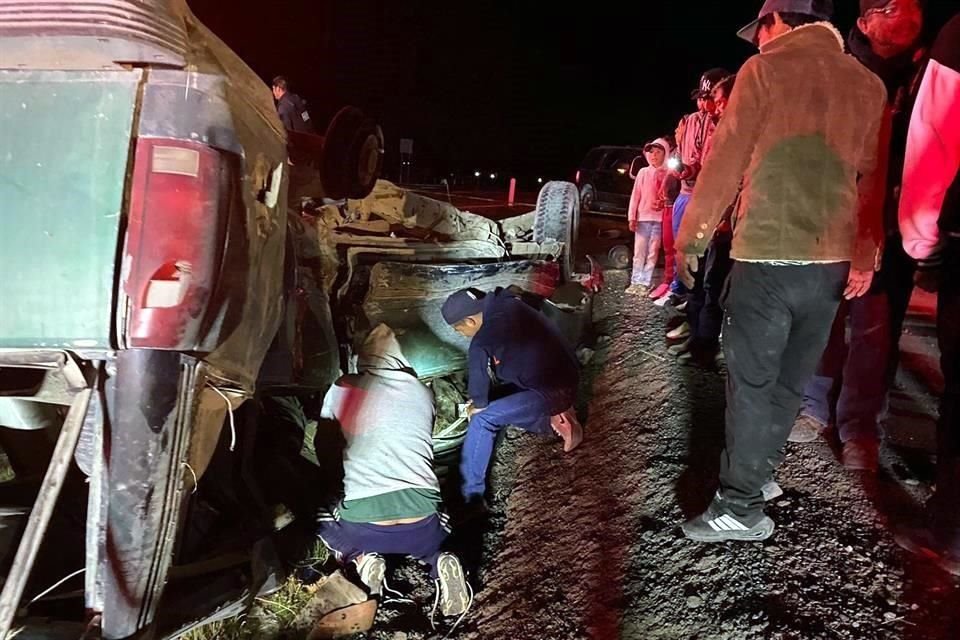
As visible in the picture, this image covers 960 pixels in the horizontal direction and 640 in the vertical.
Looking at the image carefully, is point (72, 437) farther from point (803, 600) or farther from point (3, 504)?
point (803, 600)

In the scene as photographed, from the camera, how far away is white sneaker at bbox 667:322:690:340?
5039 millimetres

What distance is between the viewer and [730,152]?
2273 mm

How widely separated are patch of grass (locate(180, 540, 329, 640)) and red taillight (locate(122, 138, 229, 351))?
139cm

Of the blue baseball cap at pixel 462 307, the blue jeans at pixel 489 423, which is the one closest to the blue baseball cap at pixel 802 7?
the blue baseball cap at pixel 462 307

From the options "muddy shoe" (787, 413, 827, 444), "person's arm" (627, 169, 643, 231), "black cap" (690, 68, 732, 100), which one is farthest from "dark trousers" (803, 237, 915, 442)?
"person's arm" (627, 169, 643, 231)

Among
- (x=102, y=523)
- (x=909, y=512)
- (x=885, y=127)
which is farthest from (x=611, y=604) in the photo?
(x=885, y=127)

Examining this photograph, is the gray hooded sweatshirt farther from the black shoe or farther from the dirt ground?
the black shoe

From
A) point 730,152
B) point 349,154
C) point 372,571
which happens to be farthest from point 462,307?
point 730,152

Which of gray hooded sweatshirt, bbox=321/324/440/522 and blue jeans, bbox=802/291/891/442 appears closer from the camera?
gray hooded sweatshirt, bbox=321/324/440/522

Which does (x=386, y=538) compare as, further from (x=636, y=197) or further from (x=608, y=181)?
(x=608, y=181)

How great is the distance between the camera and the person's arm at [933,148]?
2.27 metres

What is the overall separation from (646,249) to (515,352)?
3209mm

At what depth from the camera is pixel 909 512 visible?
8.86 ft

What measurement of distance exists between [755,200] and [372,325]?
237 cm
